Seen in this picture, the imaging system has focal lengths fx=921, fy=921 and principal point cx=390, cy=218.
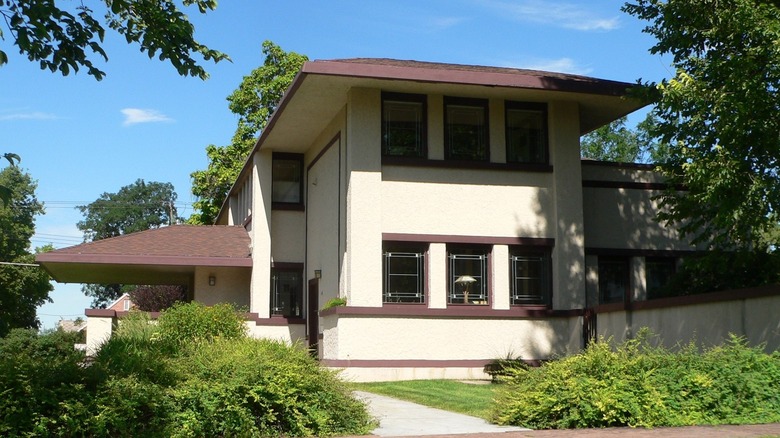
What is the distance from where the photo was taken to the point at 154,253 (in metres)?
24.9

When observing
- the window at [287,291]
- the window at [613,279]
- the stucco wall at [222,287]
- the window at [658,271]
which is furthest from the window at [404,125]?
the stucco wall at [222,287]

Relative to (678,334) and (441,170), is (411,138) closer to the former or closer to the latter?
(441,170)

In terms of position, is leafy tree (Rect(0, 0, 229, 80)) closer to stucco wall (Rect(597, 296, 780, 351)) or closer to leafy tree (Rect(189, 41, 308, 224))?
stucco wall (Rect(597, 296, 780, 351))

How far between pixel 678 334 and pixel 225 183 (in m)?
29.4

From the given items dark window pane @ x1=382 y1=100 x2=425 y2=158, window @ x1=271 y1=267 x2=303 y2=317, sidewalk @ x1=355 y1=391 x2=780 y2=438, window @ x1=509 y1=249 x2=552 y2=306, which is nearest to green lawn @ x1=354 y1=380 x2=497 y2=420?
sidewalk @ x1=355 y1=391 x2=780 y2=438

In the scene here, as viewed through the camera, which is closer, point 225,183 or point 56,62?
point 56,62

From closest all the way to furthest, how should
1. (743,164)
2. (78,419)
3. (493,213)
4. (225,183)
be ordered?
1. (78,419)
2. (743,164)
3. (493,213)
4. (225,183)

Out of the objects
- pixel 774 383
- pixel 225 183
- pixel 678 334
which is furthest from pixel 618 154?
pixel 774 383

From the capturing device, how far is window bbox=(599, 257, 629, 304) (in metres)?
22.7

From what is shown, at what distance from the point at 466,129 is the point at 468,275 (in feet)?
10.8

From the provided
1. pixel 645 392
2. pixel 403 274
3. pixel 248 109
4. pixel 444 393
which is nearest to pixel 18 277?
pixel 248 109

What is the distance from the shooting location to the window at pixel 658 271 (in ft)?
75.7

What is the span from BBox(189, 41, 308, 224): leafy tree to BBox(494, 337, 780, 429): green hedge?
31.6 meters

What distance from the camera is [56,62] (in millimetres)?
11602
